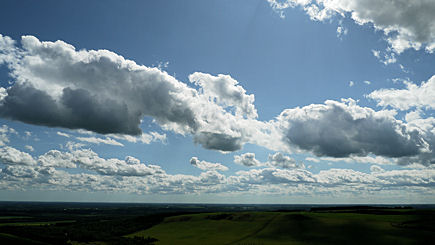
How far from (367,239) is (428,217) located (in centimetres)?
4592

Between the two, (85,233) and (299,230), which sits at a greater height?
(299,230)

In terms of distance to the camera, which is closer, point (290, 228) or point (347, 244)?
point (347, 244)

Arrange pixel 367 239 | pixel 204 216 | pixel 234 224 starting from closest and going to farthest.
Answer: pixel 367 239, pixel 234 224, pixel 204 216

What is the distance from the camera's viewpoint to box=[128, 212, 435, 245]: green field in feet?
314

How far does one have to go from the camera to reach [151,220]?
180000 millimetres

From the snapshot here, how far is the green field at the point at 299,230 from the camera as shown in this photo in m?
95.6

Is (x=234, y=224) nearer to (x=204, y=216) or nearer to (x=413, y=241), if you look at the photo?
(x=204, y=216)

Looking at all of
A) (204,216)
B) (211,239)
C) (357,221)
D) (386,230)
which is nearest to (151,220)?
(204,216)

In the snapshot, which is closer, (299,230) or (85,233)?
(299,230)

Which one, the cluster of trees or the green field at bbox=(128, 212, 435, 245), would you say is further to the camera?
the cluster of trees

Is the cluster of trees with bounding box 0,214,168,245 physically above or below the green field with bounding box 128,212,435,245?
below

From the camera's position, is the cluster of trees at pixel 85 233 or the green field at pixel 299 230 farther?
the cluster of trees at pixel 85 233

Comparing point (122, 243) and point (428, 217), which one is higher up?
point (428, 217)

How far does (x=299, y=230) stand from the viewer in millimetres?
113125
